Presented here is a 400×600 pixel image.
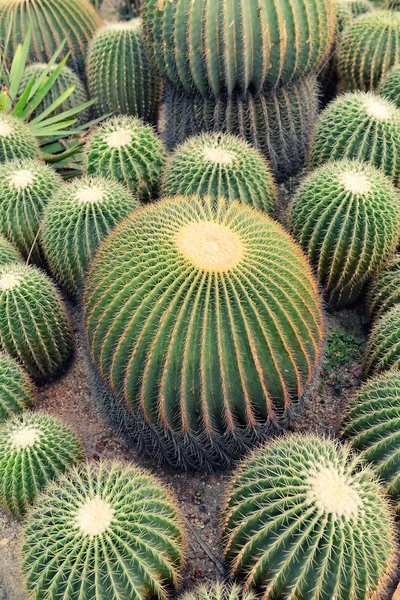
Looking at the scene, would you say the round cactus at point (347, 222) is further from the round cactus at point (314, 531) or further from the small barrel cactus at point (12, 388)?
the small barrel cactus at point (12, 388)

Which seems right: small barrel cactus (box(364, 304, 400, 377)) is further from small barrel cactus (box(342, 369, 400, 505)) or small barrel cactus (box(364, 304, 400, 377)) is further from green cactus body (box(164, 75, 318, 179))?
green cactus body (box(164, 75, 318, 179))

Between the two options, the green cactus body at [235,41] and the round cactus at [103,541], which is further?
the green cactus body at [235,41]

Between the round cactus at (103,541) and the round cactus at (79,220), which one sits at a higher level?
the round cactus at (79,220)

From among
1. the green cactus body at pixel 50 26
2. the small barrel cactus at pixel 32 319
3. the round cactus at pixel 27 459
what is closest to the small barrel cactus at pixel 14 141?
the small barrel cactus at pixel 32 319

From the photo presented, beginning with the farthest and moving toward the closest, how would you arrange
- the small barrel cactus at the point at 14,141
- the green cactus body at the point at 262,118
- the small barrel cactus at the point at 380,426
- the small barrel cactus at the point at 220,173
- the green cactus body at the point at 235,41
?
the green cactus body at the point at 262,118 < the small barrel cactus at the point at 14,141 < the green cactus body at the point at 235,41 < the small barrel cactus at the point at 220,173 < the small barrel cactus at the point at 380,426

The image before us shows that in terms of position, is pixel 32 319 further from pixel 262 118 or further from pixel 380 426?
pixel 262 118

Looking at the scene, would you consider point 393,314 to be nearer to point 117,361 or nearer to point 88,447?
point 117,361
